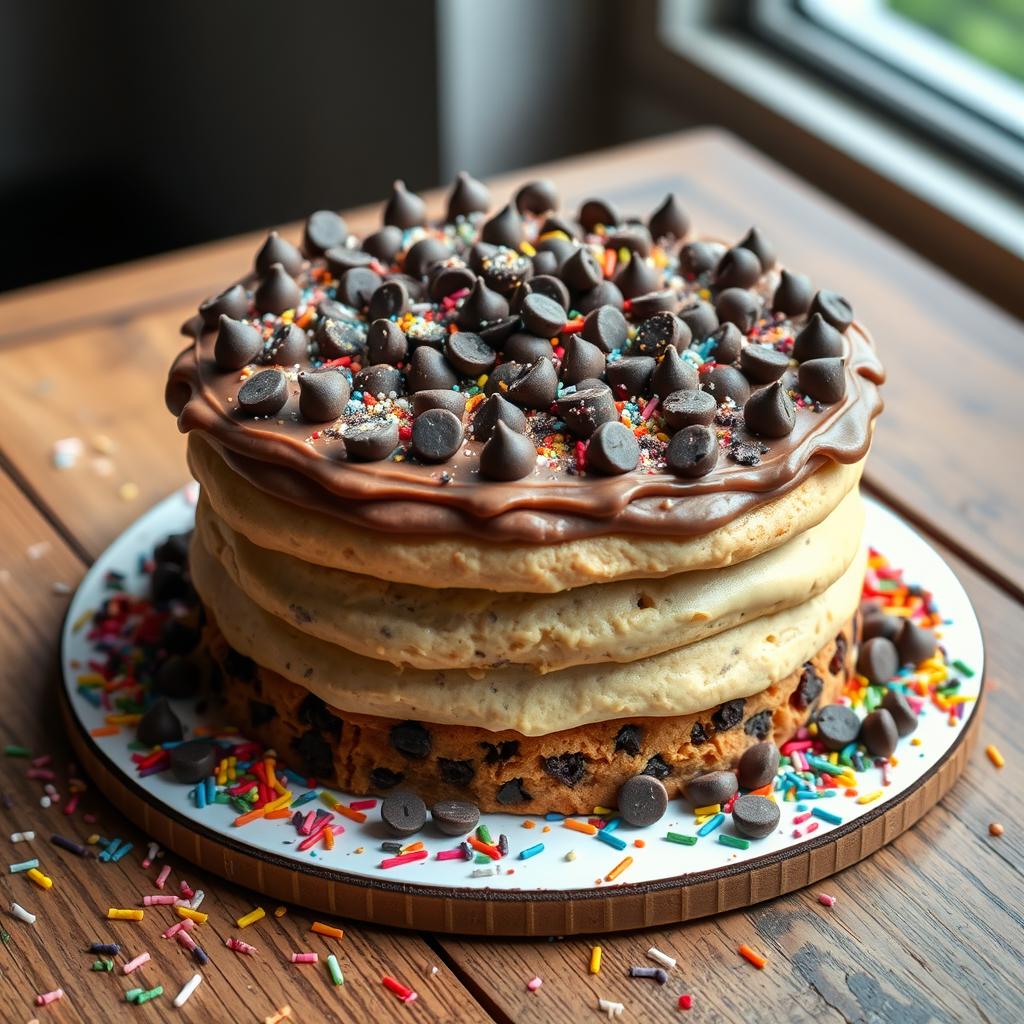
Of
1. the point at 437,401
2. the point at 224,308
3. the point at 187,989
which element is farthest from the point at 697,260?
the point at 187,989

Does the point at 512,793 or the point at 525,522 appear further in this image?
the point at 512,793

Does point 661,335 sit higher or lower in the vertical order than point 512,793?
higher

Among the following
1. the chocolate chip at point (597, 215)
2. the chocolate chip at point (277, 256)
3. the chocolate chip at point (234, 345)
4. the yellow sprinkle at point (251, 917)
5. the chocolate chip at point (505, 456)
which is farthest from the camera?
the chocolate chip at point (597, 215)

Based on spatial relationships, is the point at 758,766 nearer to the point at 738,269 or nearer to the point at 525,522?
the point at 525,522

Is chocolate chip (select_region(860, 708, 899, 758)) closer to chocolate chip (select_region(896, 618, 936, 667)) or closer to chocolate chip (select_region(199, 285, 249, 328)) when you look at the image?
chocolate chip (select_region(896, 618, 936, 667))

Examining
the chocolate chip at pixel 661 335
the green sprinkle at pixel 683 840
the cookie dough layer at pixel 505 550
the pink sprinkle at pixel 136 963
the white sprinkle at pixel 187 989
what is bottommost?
the pink sprinkle at pixel 136 963

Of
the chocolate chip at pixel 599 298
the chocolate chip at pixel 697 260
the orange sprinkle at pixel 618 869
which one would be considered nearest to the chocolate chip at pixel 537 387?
the chocolate chip at pixel 599 298

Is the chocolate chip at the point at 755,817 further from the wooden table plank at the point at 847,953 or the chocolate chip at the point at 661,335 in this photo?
the chocolate chip at the point at 661,335
